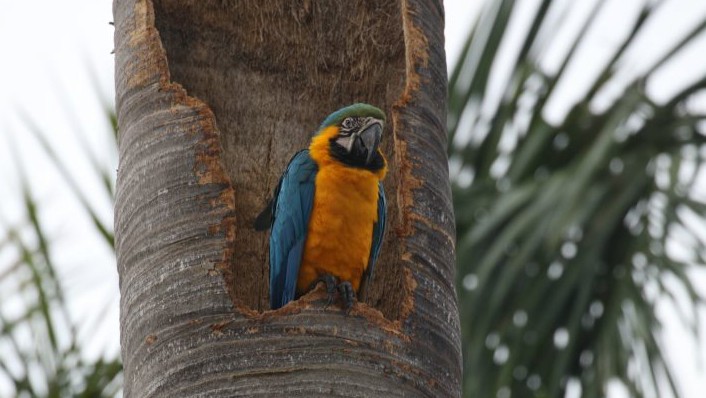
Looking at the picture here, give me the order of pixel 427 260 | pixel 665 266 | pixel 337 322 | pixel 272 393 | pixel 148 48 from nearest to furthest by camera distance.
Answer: pixel 272 393 < pixel 337 322 < pixel 427 260 < pixel 148 48 < pixel 665 266

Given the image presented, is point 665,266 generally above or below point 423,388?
below

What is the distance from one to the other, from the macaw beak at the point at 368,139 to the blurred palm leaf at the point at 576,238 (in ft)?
4.47

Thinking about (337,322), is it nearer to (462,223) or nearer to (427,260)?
(427,260)

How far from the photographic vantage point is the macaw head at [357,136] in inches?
138

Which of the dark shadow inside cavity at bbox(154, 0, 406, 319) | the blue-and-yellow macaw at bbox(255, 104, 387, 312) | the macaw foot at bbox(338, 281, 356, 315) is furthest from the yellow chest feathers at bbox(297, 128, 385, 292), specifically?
the macaw foot at bbox(338, 281, 356, 315)

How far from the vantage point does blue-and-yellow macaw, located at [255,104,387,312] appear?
3469mm

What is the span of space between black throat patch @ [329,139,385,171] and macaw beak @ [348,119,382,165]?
15 mm


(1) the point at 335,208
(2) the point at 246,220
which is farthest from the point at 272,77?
(1) the point at 335,208

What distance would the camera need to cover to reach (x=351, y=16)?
13.7 ft

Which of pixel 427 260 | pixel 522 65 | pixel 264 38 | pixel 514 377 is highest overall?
pixel 427 260

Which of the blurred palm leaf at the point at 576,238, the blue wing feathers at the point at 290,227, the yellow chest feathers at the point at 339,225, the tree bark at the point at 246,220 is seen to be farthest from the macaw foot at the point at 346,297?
the blurred palm leaf at the point at 576,238

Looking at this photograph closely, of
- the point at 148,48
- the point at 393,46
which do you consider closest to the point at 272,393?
the point at 148,48

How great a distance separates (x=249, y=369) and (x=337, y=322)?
0.25 meters

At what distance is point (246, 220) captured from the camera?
3.76 metres
